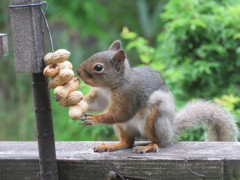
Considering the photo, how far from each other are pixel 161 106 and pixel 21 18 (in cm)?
99

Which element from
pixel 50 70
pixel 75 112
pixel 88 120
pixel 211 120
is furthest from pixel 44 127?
pixel 211 120

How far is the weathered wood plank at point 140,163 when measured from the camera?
2121mm

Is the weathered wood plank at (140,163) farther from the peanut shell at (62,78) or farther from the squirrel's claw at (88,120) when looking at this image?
the peanut shell at (62,78)

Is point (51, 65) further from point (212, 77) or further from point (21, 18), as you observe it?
point (212, 77)

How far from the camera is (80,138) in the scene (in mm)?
4133

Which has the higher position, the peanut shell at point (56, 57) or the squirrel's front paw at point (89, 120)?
the peanut shell at point (56, 57)

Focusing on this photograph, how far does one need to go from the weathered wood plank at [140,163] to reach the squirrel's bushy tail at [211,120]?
0.49 meters

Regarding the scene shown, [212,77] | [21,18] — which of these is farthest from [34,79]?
[212,77]

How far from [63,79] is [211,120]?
124 centimetres

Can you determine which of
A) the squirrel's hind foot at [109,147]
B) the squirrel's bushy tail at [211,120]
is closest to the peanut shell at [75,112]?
the squirrel's hind foot at [109,147]

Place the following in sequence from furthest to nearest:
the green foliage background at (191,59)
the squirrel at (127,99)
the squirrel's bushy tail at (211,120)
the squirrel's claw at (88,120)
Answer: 1. the green foliage background at (191,59)
2. the squirrel's bushy tail at (211,120)
3. the squirrel at (127,99)
4. the squirrel's claw at (88,120)

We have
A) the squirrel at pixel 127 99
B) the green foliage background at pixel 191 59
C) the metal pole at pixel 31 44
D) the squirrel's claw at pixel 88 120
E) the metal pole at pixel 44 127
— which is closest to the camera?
the metal pole at pixel 31 44

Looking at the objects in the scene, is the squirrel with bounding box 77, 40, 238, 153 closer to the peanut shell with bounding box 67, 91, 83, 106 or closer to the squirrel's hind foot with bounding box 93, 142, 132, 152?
the squirrel's hind foot with bounding box 93, 142, 132, 152

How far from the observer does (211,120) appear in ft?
9.60
